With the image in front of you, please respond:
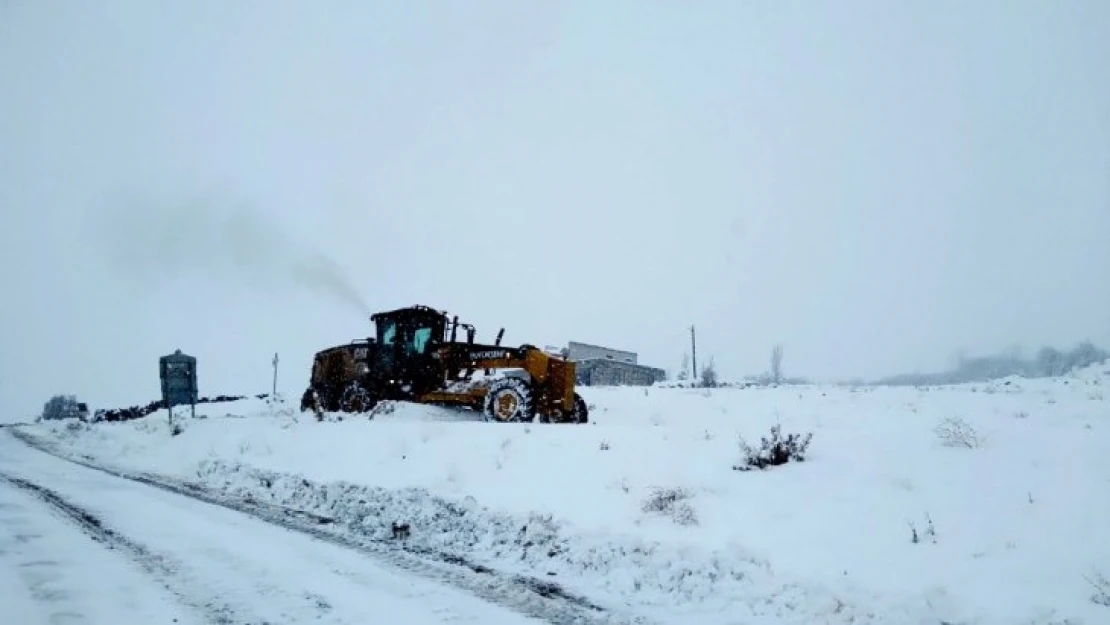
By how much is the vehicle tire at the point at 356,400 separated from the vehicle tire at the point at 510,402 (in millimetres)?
4822

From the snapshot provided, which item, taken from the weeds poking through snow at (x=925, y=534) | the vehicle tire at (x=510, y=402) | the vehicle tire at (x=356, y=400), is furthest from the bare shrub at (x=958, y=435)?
the vehicle tire at (x=356, y=400)

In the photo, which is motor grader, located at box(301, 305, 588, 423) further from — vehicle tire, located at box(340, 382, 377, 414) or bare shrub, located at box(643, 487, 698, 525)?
bare shrub, located at box(643, 487, 698, 525)

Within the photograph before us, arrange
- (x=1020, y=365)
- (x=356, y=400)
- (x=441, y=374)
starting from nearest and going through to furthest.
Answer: (x=441, y=374)
(x=356, y=400)
(x=1020, y=365)

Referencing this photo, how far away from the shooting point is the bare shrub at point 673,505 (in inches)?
264

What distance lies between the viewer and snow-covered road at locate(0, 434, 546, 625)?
461cm

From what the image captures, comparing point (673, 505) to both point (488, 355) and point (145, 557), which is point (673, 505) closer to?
point (145, 557)

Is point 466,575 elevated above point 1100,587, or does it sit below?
below

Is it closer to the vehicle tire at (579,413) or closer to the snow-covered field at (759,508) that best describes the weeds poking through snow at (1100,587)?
the snow-covered field at (759,508)

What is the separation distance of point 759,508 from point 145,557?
6115 millimetres

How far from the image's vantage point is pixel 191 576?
18.1ft

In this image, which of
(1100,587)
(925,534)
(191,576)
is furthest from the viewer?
(925,534)

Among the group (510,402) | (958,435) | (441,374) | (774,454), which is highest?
(441,374)

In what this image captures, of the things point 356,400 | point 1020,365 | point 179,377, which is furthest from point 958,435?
point 1020,365

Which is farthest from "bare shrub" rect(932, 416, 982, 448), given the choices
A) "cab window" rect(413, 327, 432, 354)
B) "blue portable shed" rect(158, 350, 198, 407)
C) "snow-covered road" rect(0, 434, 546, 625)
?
"blue portable shed" rect(158, 350, 198, 407)
